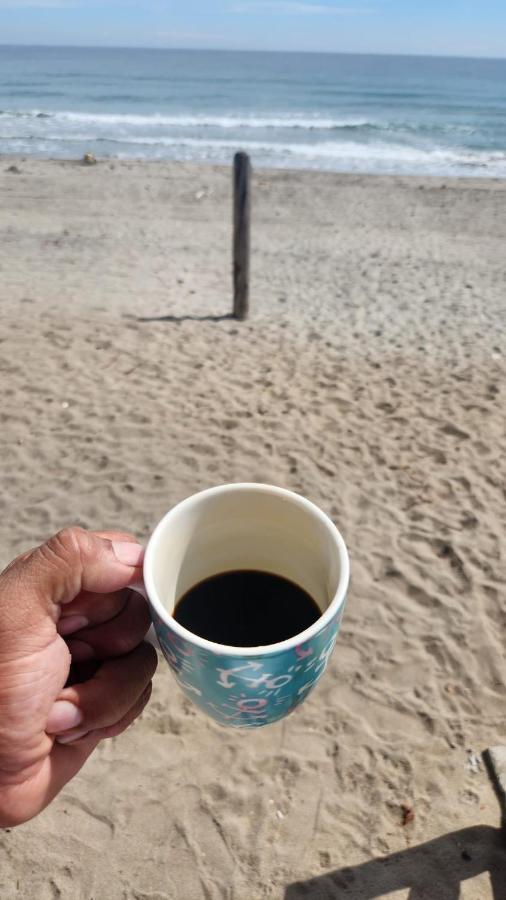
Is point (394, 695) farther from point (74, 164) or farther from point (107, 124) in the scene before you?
point (107, 124)

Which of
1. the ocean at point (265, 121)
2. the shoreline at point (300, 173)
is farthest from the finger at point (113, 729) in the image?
the ocean at point (265, 121)

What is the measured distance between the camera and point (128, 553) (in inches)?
42.3

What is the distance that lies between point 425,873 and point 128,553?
195 cm

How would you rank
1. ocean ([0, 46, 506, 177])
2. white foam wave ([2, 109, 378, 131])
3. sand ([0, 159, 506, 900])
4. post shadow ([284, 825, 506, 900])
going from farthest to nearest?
white foam wave ([2, 109, 378, 131])
ocean ([0, 46, 506, 177])
sand ([0, 159, 506, 900])
post shadow ([284, 825, 506, 900])

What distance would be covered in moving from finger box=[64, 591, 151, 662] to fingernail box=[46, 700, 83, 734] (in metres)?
0.12

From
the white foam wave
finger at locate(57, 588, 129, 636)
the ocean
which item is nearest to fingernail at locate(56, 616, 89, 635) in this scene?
finger at locate(57, 588, 129, 636)

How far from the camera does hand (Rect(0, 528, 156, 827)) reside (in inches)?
38.8

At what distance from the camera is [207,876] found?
2.19 meters

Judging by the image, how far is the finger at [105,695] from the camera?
1.05 m

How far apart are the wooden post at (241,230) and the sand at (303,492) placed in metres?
0.26

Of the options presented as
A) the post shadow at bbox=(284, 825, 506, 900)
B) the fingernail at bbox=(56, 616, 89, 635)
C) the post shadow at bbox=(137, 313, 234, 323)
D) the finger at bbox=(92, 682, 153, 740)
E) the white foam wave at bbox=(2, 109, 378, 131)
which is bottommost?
the post shadow at bbox=(284, 825, 506, 900)

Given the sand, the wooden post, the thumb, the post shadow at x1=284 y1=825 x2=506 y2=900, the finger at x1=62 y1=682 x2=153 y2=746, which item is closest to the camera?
the thumb

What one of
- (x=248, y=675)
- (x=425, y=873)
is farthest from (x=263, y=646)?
(x=425, y=873)

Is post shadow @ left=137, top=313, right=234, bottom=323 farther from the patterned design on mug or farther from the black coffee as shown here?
the patterned design on mug
